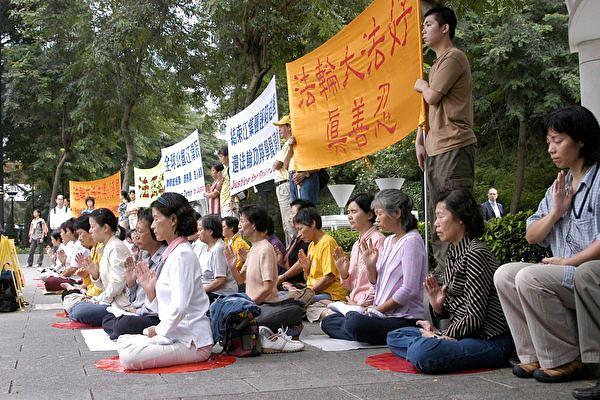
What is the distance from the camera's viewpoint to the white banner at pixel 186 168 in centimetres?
1215


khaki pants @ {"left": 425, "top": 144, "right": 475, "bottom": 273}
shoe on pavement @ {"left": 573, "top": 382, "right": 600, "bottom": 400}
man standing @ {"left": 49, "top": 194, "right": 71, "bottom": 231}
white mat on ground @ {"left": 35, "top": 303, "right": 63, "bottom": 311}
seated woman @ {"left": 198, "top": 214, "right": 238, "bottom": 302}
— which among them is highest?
man standing @ {"left": 49, "top": 194, "right": 71, "bottom": 231}

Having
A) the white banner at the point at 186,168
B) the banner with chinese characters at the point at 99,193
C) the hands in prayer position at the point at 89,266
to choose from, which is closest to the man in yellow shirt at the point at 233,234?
the hands in prayer position at the point at 89,266

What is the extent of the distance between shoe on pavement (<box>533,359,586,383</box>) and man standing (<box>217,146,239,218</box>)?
263 inches

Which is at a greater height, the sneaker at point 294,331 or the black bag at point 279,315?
the black bag at point 279,315

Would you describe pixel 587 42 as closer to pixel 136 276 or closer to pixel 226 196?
pixel 136 276

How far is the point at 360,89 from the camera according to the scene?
6570mm

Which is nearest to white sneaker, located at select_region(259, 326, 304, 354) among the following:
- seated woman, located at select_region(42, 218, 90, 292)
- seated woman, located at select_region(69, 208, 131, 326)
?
seated woman, located at select_region(69, 208, 131, 326)

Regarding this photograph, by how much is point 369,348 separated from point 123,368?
1782 mm

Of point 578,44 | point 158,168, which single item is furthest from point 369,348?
point 158,168

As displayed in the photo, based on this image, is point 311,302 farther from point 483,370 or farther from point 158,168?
point 158,168

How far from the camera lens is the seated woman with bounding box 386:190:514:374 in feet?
14.4

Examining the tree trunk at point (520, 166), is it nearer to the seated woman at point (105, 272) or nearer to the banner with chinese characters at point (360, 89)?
the banner with chinese characters at point (360, 89)

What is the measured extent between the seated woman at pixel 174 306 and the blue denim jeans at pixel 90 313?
2.02 meters

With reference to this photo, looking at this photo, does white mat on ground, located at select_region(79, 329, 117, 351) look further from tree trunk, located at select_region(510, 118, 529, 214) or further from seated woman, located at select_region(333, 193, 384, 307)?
tree trunk, located at select_region(510, 118, 529, 214)
